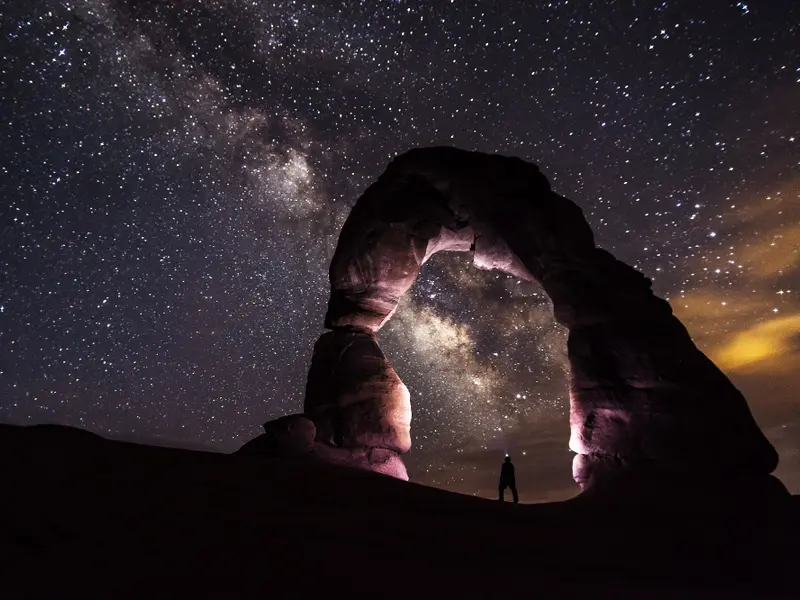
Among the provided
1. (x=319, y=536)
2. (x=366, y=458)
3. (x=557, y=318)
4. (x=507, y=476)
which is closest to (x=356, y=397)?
(x=366, y=458)

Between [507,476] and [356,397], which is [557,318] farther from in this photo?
[356,397]

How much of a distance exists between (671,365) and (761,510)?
312cm

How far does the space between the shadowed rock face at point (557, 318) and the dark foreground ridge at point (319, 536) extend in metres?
1.58

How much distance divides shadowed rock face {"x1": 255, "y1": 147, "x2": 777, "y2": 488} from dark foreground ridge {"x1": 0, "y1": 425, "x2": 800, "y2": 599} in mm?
1579

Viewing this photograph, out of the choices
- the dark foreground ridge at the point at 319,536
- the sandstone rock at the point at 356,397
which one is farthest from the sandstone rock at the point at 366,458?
the dark foreground ridge at the point at 319,536

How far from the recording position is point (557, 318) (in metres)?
12.7

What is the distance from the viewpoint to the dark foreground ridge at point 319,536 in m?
3.51

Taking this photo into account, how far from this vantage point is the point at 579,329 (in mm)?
12133

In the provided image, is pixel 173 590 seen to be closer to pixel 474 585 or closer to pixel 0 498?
pixel 0 498

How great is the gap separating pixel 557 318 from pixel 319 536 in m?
9.56

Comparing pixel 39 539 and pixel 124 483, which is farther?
pixel 124 483

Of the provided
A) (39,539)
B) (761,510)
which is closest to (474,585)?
(39,539)

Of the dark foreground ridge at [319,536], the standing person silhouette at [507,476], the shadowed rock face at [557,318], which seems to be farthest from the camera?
the standing person silhouette at [507,476]

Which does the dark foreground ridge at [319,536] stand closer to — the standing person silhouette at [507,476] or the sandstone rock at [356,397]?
the standing person silhouette at [507,476]
